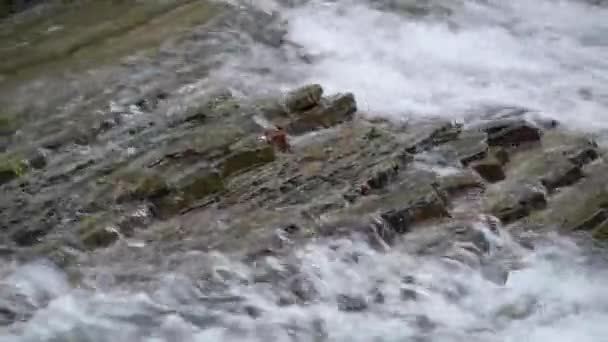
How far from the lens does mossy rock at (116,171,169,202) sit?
6.92 meters

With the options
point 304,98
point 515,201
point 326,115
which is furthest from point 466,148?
point 304,98

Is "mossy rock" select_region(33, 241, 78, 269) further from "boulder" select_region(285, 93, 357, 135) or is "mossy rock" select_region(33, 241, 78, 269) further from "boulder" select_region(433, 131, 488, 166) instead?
"boulder" select_region(433, 131, 488, 166)

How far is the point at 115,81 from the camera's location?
8500 millimetres

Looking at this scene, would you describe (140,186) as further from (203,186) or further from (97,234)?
(97,234)

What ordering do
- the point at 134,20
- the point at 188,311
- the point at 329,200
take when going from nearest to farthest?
1. the point at 188,311
2. the point at 329,200
3. the point at 134,20

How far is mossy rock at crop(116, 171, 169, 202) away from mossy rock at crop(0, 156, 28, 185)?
742 millimetres

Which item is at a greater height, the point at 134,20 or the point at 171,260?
the point at 134,20

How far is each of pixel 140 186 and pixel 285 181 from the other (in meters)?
1.04

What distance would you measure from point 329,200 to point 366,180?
34 centimetres

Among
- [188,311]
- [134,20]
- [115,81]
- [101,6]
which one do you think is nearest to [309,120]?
[115,81]

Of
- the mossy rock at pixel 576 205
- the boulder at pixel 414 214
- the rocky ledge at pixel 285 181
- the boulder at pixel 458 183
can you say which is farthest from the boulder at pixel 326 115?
the mossy rock at pixel 576 205

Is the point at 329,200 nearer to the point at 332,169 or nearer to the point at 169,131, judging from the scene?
the point at 332,169

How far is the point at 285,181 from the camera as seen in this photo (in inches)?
281

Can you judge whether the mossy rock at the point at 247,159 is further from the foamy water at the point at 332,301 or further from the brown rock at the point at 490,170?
the brown rock at the point at 490,170
